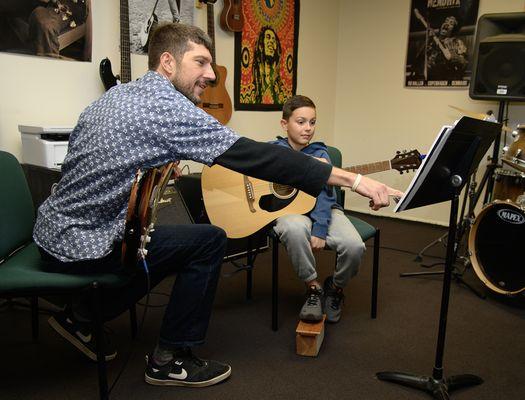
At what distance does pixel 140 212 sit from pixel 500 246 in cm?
212

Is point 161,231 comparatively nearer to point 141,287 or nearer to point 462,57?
point 141,287

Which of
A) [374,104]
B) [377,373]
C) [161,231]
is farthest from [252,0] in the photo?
[377,373]

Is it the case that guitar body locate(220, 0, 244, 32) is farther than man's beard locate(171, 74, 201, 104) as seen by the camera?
Yes

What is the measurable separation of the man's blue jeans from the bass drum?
66.8 inches

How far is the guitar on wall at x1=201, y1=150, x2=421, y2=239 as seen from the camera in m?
2.31

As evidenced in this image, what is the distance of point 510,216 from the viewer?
8.32ft

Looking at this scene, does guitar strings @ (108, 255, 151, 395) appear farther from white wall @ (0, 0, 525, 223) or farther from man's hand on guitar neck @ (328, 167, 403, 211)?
white wall @ (0, 0, 525, 223)

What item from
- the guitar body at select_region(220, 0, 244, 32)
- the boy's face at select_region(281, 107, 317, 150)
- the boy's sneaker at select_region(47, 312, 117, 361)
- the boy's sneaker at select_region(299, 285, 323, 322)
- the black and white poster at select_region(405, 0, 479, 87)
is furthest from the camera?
the black and white poster at select_region(405, 0, 479, 87)

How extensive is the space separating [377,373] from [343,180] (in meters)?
0.89

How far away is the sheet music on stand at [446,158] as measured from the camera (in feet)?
4.74

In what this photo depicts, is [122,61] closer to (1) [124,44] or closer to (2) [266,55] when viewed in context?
(1) [124,44]

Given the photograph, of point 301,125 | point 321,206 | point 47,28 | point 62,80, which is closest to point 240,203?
point 321,206

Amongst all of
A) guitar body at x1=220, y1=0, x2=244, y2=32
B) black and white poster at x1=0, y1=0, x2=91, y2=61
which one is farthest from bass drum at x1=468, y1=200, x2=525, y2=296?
black and white poster at x1=0, y1=0, x2=91, y2=61

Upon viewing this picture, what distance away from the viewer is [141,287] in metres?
1.78
